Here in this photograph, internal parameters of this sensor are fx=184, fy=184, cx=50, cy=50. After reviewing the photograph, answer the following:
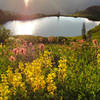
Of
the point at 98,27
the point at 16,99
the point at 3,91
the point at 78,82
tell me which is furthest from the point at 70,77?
the point at 98,27

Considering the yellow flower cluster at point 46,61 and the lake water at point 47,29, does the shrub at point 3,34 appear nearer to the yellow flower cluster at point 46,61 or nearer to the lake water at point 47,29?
the lake water at point 47,29

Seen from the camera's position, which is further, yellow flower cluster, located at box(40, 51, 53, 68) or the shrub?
the shrub

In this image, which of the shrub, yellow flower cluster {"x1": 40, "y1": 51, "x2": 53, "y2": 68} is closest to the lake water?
the shrub

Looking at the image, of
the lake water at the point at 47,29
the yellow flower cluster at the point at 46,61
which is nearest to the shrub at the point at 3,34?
the lake water at the point at 47,29

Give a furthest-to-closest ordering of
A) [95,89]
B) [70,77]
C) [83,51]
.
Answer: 1. [83,51]
2. [70,77]
3. [95,89]

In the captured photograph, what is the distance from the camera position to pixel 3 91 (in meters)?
4.29

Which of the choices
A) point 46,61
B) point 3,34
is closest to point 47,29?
point 3,34

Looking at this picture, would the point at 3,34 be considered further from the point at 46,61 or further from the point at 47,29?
the point at 47,29

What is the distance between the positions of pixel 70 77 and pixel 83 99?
137cm

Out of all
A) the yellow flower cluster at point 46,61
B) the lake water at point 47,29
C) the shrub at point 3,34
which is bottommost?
the yellow flower cluster at point 46,61

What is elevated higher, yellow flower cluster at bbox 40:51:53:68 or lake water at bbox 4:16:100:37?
lake water at bbox 4:16:100:37

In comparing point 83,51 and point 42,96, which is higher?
point 83,51

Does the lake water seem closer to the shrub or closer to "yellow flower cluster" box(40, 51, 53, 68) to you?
the shrub

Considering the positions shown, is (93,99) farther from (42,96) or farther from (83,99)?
(42,96)
